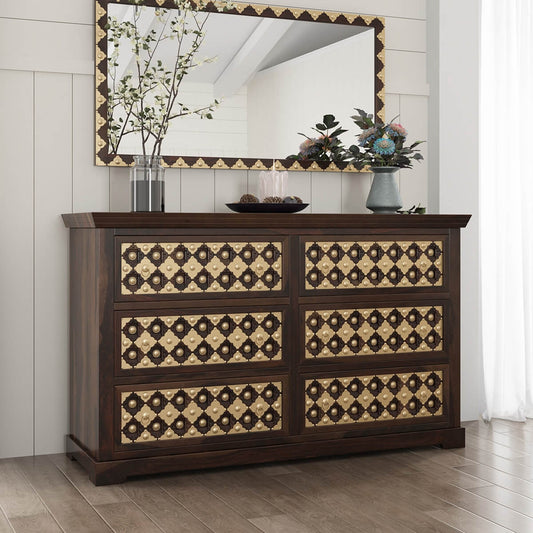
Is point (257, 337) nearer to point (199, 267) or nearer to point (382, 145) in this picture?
point (199, 267)

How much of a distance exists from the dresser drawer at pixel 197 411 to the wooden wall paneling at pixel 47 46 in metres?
1.32

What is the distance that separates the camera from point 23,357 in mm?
3363

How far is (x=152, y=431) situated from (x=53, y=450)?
2.08 feet

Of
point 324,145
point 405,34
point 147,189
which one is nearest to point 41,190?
point 147,189

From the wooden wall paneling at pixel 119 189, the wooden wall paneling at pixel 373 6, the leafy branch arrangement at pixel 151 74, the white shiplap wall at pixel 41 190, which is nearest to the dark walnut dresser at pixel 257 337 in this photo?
the white shiplap wall at pixel 41 190

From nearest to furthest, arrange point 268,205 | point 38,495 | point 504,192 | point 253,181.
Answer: point 38,495
point 268,205
point 253,181
point 504,192

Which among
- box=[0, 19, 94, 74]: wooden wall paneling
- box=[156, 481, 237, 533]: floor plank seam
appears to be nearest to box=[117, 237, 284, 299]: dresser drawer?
box=[156, 481, 237, 533]: floor plank seam

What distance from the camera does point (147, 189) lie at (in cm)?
316

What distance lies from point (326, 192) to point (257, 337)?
0.94 metres

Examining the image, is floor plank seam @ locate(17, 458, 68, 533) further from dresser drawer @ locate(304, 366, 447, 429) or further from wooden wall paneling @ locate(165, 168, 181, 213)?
wooden wall paneling @ locate(165, 168, 181, 213)

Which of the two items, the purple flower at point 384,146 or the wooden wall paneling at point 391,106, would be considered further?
the wooden wall paneling at point 391,106

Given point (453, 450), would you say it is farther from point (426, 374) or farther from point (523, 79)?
point (523, 79)

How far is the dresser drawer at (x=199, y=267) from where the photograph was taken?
2969 mm

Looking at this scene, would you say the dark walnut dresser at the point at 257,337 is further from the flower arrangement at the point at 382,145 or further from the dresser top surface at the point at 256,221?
the flower arrangement at the point at 382,145
